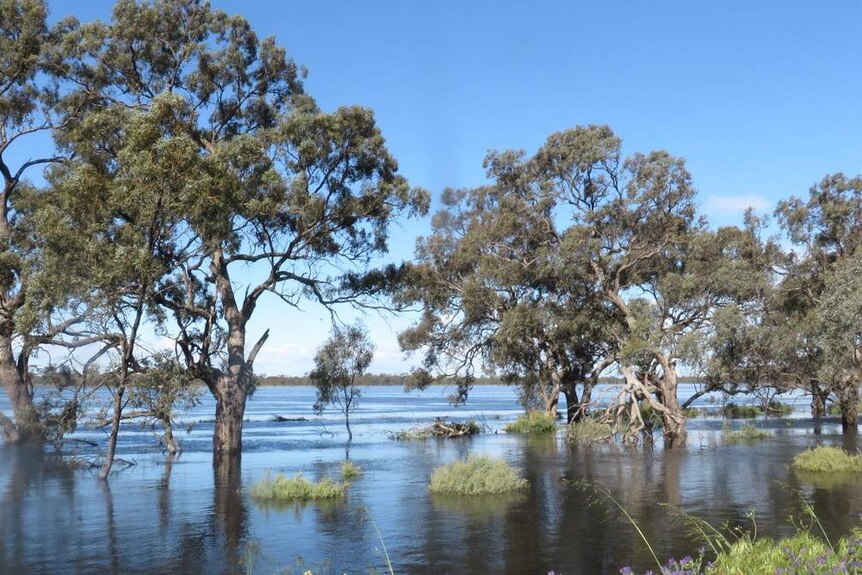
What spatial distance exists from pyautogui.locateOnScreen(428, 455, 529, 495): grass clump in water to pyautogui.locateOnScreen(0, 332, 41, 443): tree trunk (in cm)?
1551

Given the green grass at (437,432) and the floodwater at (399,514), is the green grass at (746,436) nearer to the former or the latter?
the floodwater at (399,514)

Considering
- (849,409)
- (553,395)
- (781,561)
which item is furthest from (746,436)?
(781,561)

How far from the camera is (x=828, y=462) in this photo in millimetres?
26766

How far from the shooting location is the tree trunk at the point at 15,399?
103 feet

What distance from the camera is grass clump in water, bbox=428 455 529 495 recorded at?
2373cm

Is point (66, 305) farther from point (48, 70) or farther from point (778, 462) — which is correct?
point (778, 462)

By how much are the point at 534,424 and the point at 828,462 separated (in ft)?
82.6

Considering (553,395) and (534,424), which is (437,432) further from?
(553,395)

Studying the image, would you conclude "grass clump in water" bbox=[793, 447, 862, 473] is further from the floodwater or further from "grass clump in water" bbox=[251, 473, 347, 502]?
"grass clump in water" bbox=[251, 473, 347, 502]

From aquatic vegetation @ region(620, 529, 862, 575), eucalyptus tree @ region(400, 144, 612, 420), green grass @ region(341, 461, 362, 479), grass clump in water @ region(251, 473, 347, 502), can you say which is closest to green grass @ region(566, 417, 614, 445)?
eucalyptus tree @ region(400, 144, 612, 420)

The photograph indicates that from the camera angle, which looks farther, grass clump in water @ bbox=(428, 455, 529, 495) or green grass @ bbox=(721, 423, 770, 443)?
green grass @ bbox=(721, 423, 770, 443)

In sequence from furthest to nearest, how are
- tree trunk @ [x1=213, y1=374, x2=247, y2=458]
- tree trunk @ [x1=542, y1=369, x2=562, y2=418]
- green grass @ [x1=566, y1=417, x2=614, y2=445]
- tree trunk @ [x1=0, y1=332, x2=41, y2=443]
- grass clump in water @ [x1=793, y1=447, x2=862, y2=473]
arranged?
tree trunk @ [x1=542, y1=369, x2=562, y2=418], green grass @ [x1=566, y1=417, x2=614, y2=445], tree trunk @ [x1=213, y1=374, x2=247, y2=458], tree trunk @ [x1=0, y1=332, x2=41, y2=443], grass clump in water @ [x1=793, y1=447, x2=862, y2=473]

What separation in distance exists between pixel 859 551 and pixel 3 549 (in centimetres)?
1556

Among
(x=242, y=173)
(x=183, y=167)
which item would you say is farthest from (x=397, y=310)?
(x=183, y=167)
